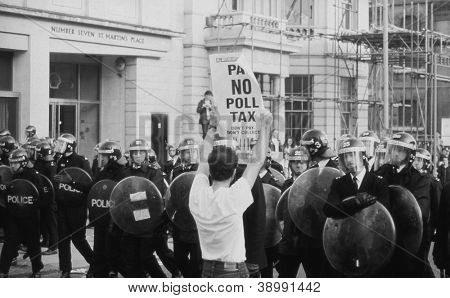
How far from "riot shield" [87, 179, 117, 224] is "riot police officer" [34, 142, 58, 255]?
86.3 inches

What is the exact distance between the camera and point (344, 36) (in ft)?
102

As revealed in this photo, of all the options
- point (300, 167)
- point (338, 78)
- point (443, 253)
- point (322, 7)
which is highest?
point (322, 7)

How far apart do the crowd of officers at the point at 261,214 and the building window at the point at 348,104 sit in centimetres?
2018

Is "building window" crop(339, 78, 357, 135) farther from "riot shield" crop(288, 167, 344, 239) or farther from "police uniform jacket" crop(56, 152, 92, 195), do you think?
"riot shield" crop(288, 167, 344, 239)

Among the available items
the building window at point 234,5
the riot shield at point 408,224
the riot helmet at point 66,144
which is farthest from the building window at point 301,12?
the riot shield at point 408,224

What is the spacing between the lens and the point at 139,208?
1018 centimetres

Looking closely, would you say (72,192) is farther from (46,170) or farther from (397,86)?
(397,86)

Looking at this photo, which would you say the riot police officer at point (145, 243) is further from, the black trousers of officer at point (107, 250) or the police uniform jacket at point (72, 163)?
the police uniform jacket at point (72, 163)

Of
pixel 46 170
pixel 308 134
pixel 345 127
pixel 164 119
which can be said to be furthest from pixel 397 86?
pixel 308 134

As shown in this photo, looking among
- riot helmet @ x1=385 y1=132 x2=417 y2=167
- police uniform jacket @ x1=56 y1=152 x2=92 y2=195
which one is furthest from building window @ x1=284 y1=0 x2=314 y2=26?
riot helmet @ x1=385 y1=132 x2=417 y2=167

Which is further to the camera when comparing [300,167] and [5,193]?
[5,193]

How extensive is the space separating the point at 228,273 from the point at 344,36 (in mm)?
25751

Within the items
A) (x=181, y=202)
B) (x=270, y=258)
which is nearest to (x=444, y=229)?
(x=270, y=258)

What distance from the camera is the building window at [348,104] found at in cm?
3288
